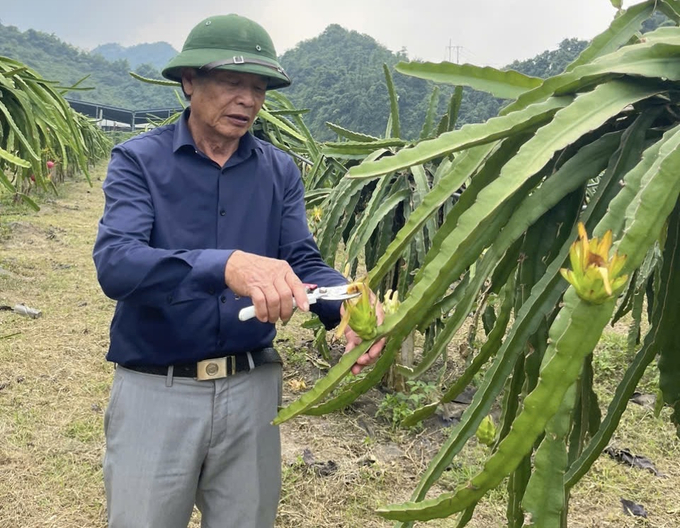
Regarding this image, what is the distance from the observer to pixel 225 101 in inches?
56.9

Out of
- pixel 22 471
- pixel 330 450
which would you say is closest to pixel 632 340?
pixel 330 450

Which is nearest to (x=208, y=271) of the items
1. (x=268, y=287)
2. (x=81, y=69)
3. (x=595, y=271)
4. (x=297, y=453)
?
(x=268, y=287)

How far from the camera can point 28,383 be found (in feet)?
10.7

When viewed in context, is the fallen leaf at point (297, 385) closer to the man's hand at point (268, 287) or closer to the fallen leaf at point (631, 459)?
the fallen leaf at point (631, 459)

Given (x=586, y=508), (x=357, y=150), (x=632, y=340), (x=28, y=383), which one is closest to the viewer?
(x=632, y=340)

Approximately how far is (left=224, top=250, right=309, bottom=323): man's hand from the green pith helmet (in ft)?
1.77

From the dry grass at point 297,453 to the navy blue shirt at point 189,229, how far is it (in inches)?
18.5

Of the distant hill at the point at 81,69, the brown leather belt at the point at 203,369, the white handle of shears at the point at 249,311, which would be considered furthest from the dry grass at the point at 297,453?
the distant hill at the point at 81,69

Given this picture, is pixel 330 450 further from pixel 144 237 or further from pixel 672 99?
pixel 672 99

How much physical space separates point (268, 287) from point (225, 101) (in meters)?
0.61

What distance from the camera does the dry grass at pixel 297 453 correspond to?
2291mm

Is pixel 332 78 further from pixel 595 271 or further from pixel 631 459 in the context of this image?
pixel 595 271

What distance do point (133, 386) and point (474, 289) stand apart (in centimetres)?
91

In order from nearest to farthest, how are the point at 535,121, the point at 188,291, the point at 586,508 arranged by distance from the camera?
the point at 535,121, the point at 188,291, the point at 586,508
